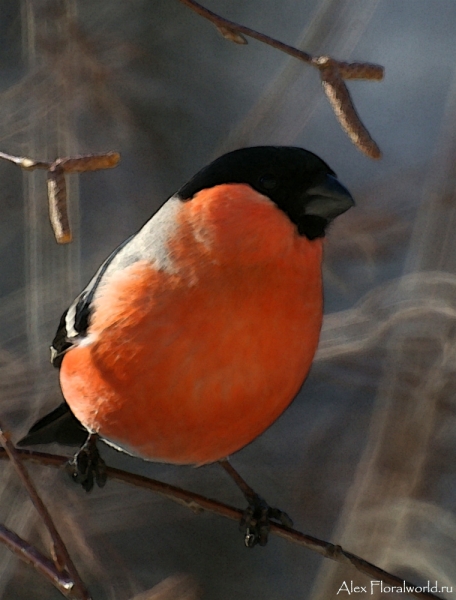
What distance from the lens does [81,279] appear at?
3148 mm

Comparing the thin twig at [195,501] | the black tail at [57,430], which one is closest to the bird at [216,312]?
the thin twig at [195,501]

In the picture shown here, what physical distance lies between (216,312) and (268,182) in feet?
1.12

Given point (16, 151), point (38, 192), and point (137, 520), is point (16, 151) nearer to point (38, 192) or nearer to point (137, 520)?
point (38, 192)

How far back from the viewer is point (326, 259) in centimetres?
321

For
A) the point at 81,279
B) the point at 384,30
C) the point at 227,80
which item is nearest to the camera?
the point at 81,279

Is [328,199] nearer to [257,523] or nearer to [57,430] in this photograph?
[257,523]

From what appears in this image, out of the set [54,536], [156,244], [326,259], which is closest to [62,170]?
[54,536]

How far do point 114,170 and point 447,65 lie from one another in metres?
1.29

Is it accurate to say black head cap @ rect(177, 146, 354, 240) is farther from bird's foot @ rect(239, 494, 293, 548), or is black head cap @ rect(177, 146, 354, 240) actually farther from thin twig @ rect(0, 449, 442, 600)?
bird's foot @ rect(239, 494, 293, 548)

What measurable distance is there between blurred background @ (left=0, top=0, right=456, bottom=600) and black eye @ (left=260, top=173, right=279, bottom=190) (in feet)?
2.92

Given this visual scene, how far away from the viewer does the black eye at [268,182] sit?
2.03m

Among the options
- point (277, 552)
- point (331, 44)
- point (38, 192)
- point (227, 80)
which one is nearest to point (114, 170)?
point (38, 192)

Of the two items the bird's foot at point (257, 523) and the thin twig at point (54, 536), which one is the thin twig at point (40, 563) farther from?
the bird's foot at point (257, 523)

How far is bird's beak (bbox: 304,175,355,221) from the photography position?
1.98 metres
